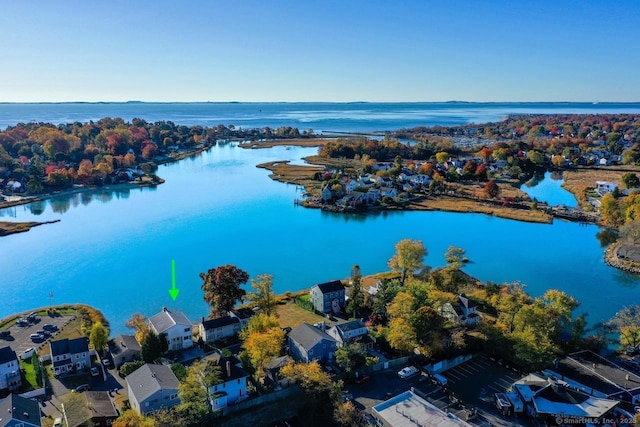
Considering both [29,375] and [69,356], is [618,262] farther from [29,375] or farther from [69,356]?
[29,375]

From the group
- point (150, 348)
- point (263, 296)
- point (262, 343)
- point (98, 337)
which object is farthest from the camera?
point (263, 296)

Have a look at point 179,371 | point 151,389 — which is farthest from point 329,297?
point 151,389

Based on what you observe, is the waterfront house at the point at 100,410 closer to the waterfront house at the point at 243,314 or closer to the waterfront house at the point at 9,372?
the waterfront house at the point at 9,372

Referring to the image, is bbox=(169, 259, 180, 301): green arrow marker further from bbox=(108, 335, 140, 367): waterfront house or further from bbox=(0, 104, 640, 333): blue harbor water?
bbox=(108, 335, 140, 367): waterfront house

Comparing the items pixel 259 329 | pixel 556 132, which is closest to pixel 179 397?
pixel 259 329

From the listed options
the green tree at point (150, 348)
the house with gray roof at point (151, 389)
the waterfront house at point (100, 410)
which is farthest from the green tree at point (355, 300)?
the waterfront house at point (100, 410)

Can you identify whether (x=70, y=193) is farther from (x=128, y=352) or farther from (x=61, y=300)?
(x=128, y=352)

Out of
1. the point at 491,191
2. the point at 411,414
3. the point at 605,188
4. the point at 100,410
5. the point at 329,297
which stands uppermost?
the point at 605,188
